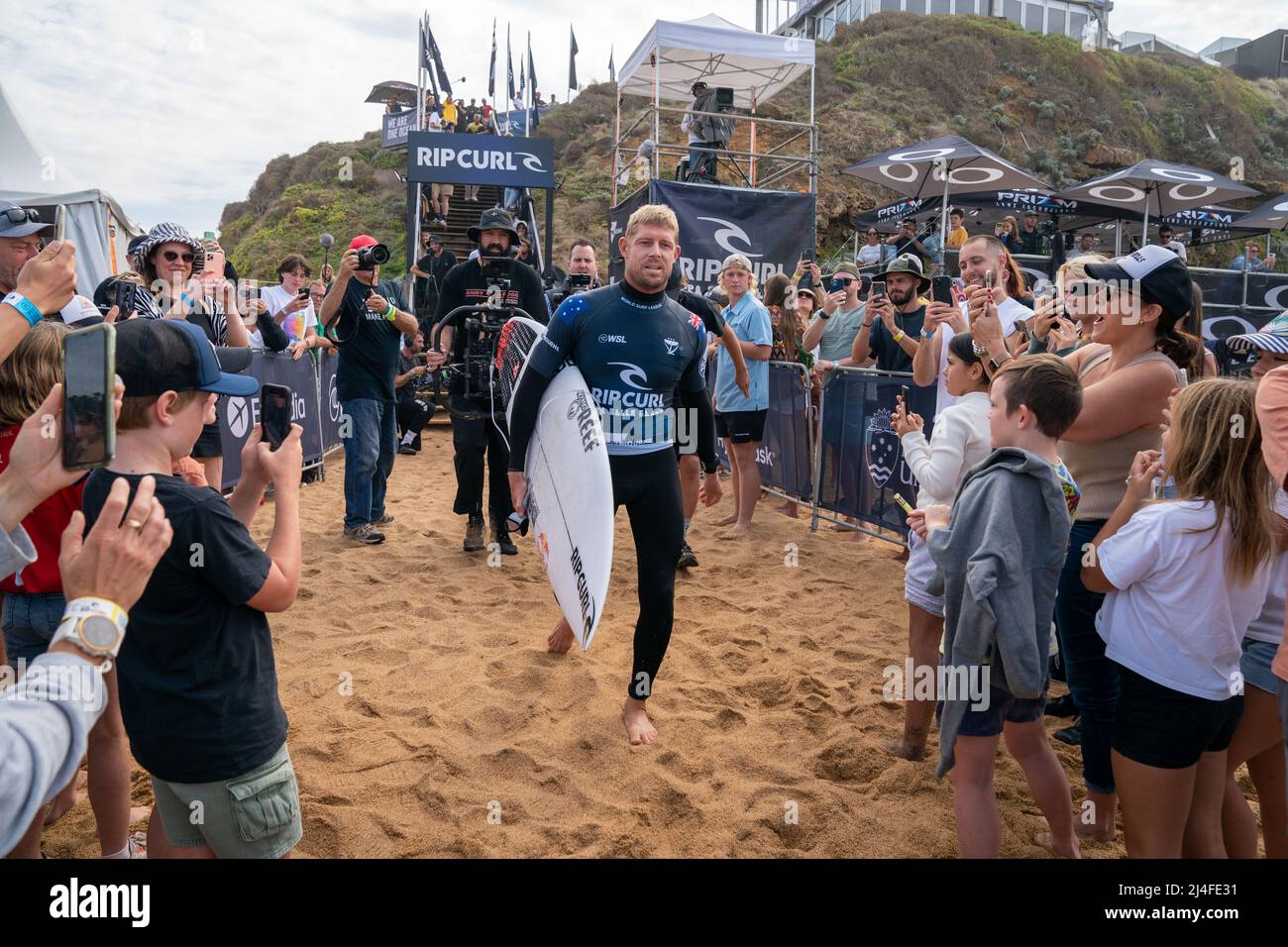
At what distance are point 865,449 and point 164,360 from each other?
5.31m

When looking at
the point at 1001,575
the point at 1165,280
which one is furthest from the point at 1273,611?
the point at 1165,280

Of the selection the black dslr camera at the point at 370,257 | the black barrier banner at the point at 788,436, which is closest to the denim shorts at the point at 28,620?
the black dslr camera at the point at 370,257

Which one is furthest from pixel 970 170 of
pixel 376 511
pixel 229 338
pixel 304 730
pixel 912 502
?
pixel 304 730

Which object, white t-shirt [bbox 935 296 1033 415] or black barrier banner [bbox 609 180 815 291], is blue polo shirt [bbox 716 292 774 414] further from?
black barrier banner [bbox 609 180 815 291]

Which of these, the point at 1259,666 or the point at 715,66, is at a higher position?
the point at 715,66

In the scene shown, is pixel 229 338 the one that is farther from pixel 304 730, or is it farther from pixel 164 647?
pixel 164 647

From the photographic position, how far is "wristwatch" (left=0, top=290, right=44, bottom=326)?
6.17 feet

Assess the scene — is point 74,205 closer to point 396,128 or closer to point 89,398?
point 89,398

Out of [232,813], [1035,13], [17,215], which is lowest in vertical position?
[232,813]

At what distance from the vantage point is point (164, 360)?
1.80 m

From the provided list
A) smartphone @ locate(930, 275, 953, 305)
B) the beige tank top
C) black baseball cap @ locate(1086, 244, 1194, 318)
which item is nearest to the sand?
the beige tank top

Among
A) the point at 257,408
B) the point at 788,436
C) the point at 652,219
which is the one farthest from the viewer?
the point at 788,436

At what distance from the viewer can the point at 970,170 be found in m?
15.0
